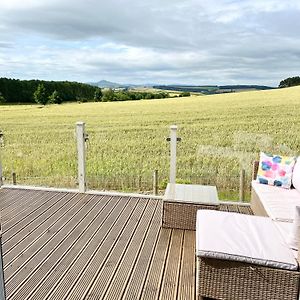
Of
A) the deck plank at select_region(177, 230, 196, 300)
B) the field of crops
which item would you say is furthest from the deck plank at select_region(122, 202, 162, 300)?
the field of crops

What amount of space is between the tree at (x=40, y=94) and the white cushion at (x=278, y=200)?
50.9 feet

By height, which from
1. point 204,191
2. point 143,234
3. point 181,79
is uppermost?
point 181,79

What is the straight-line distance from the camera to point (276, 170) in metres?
3.47

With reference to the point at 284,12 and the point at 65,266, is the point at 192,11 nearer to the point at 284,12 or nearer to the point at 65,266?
the point at 284,12

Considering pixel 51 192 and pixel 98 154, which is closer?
pixel 51 192

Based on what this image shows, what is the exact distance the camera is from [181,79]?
14680mm

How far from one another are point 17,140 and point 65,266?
4.22 metres

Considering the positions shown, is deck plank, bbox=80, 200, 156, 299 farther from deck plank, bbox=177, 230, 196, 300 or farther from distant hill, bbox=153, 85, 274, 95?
distant hill, bbox=153, 85, 274, 95

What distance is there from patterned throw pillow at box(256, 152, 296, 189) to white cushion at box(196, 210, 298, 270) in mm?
1008

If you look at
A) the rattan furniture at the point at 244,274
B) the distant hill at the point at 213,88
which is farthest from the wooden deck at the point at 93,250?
the distant hill at the point at 213,88

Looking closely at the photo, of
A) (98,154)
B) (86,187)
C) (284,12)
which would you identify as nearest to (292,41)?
(284,12)

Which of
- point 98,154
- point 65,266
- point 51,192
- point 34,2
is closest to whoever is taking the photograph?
point 65,266

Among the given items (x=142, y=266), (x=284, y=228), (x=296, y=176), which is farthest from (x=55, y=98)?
(x=284, y=228)

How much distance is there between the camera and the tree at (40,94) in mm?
17078
